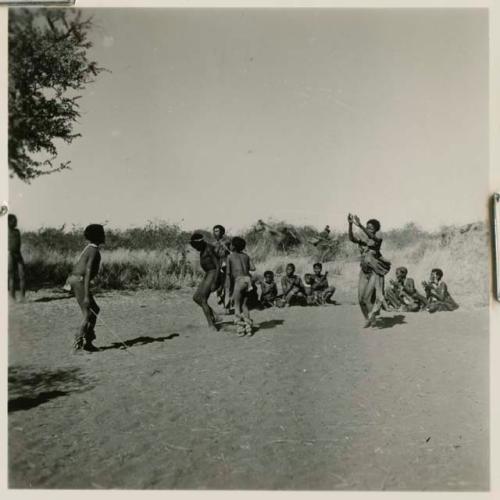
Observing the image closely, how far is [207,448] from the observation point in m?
3.74

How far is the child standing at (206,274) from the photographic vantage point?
407 cm

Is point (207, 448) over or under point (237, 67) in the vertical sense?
under

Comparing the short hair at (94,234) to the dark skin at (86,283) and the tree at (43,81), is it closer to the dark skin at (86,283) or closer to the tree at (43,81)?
the dark skin at (86,283)

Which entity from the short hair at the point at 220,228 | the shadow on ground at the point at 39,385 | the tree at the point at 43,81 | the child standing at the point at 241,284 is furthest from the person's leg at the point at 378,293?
the tree at the point at 43,81

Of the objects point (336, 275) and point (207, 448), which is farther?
point (336, 275)

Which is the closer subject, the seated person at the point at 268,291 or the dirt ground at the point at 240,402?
the dirt ground at the point at 240,402

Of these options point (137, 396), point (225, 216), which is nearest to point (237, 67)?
point (225, 216)

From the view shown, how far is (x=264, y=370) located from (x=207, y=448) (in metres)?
0.71

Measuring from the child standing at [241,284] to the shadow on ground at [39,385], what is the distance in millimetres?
1255

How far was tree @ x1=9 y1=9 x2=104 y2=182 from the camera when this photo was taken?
396 centimetres

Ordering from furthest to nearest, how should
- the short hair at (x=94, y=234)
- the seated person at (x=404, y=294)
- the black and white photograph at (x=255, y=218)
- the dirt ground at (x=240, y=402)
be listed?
the seated person at (x=404, y=294)
the short hair at (x=94, y=234)
the black and white photograph at (x=255, y=218)
the dirt ground at (x=240, y=402)

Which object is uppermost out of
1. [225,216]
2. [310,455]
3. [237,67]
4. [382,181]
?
[237,67]
